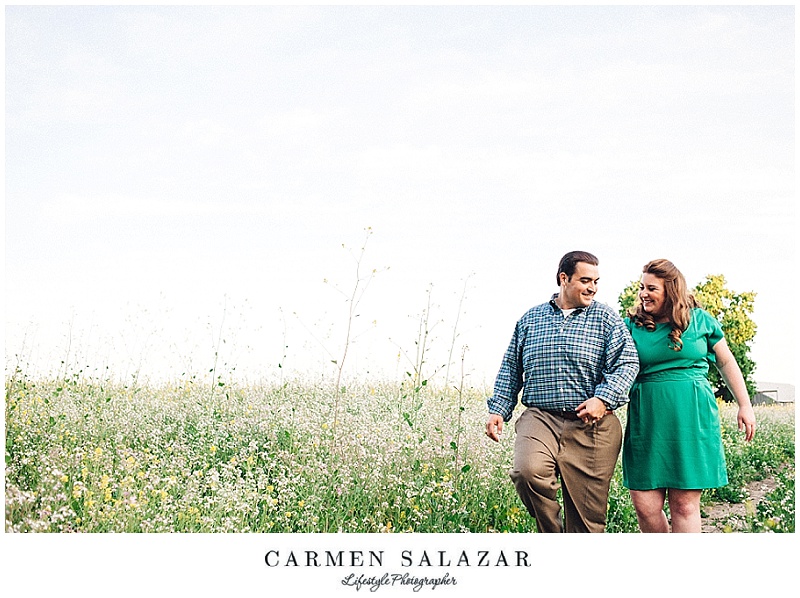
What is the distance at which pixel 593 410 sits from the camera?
3.46 metres

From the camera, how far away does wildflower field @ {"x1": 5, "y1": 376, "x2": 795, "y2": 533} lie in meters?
4.16

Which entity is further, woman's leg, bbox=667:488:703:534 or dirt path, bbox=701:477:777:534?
dirt path, bbox=701:477:777:534

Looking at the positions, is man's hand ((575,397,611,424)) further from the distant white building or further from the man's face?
the distant white building

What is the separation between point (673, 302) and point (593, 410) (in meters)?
0.65

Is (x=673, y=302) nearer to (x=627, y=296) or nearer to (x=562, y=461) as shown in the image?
(x=562, y=461)

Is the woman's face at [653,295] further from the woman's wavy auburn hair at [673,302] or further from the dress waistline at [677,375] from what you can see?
the dress waistline at [677,375]

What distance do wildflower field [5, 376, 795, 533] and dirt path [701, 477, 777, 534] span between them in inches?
1.8
